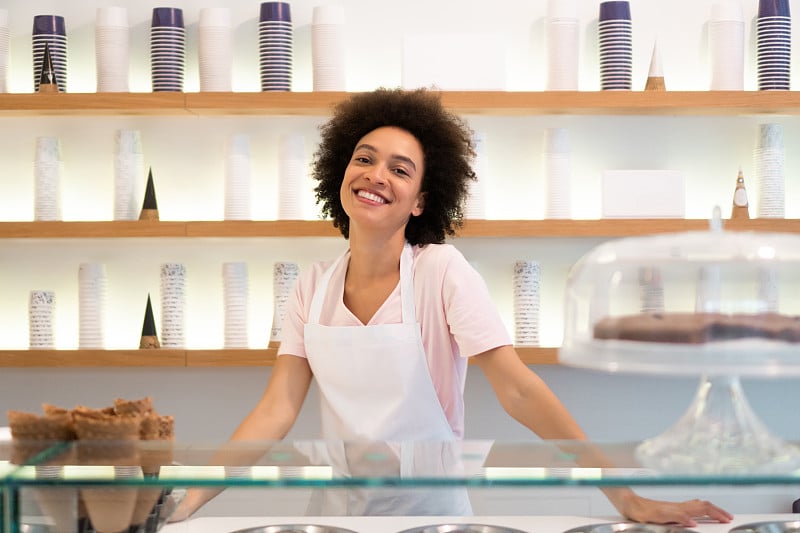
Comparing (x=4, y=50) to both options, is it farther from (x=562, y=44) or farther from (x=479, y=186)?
(x=562, y=44)

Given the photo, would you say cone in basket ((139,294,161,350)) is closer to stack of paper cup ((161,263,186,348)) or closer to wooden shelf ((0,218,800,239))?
stack of paper cup ((161,263,186,348))

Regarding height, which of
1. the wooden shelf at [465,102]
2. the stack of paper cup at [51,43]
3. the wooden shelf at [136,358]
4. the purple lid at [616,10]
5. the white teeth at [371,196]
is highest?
the purple lid at [616,10]

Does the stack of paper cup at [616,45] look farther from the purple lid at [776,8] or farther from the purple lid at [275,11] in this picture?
the purple lid at [275,11]

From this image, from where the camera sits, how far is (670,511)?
1.09 metres

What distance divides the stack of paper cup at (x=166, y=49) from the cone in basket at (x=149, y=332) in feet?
2.07

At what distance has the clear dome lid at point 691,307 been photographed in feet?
3.03

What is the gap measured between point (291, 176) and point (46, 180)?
0.71 meters

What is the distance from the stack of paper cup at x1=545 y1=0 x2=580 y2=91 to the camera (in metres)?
2.74

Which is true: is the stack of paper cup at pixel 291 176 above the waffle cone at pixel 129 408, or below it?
above

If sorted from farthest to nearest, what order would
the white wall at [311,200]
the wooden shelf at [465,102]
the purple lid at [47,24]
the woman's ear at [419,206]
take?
the white wall at [311,200] → the purple lid at [47,24] → the wooden shelf at [465,102] → the woman's ear at [419,206]

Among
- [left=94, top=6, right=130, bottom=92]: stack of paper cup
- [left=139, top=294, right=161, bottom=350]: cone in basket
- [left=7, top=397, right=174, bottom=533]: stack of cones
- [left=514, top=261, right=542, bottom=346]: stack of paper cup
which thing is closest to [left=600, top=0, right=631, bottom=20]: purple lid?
[left=514, top=261, right=542, bottom=346]: stack of paper cup

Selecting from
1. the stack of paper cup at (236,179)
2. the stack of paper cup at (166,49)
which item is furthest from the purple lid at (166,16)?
the stack of paper cup at (236,179)

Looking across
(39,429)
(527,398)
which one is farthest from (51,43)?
(39,429)

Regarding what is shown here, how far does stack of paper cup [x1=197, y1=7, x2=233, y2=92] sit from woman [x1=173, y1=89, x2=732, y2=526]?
0.94 m
